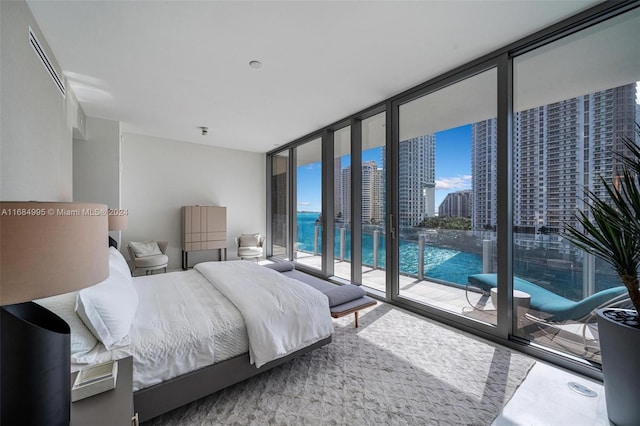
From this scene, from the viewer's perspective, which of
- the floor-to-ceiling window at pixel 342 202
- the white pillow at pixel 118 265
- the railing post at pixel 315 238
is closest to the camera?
the white pillow at pixel 118 265

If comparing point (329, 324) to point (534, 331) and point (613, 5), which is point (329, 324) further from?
point (613, 5)

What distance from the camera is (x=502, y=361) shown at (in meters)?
2.18

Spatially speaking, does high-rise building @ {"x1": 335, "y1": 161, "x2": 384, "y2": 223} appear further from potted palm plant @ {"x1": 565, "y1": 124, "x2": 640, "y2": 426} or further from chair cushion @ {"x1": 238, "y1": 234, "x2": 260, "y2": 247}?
chair cushion @ {"x1": 238, "y1": 234, "x2": 260, "y2": 247}

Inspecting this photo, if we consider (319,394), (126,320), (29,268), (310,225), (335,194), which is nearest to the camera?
(29,268)

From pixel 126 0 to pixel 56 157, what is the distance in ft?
5.28

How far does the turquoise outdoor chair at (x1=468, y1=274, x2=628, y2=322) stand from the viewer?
6.51 feet

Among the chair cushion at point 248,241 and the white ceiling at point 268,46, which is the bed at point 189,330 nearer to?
the white ceiling at point 268,46

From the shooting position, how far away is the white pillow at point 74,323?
55.4 inches

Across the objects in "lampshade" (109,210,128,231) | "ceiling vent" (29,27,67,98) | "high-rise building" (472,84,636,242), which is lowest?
"lampshade" (109,210,128,231)

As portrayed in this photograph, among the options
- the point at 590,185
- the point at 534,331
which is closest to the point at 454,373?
the point at 534,331

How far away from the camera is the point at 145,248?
185 inches

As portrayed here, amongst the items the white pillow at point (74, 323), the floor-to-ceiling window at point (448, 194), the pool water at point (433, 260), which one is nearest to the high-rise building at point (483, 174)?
the floor-to-ceiling window at point (448, 194)

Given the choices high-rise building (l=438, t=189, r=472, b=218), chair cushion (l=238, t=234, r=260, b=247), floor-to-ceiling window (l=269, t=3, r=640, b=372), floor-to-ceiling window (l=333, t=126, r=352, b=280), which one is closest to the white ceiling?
floor-to-ceiling window (l=269, t=3, r=640, b=372)

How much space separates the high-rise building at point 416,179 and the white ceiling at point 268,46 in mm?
756
